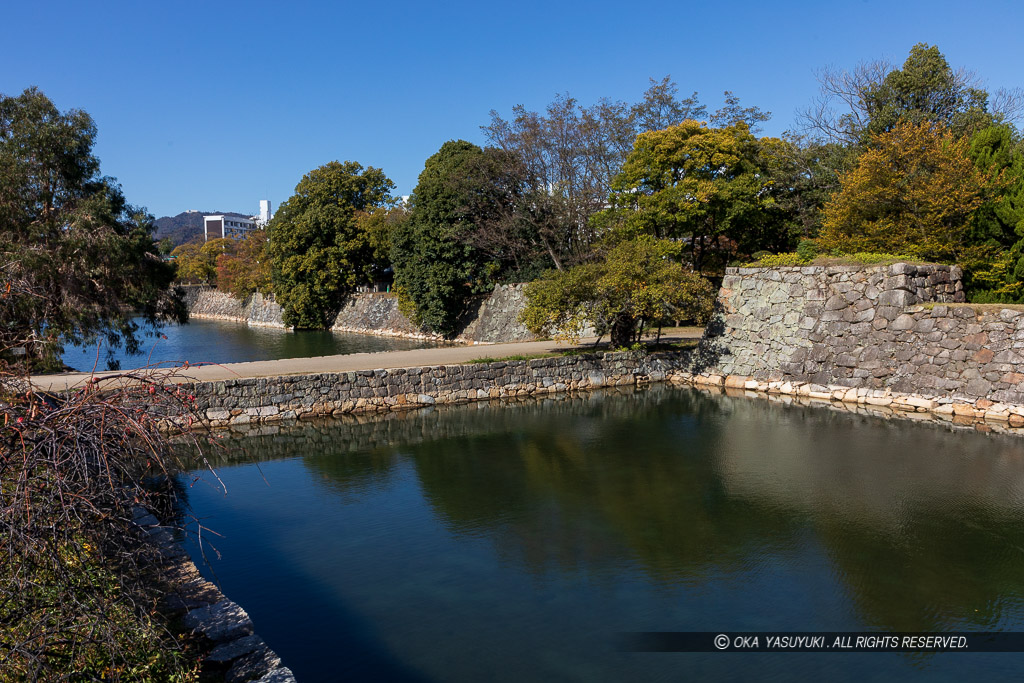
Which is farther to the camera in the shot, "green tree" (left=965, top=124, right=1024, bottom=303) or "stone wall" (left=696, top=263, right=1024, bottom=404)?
"green tree" (left=965, top=124, right=1024, bottom=303)

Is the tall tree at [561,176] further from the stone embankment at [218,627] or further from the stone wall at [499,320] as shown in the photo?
the stone embankment at [218,627]

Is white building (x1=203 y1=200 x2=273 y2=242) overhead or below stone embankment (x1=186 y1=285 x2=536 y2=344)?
overhead

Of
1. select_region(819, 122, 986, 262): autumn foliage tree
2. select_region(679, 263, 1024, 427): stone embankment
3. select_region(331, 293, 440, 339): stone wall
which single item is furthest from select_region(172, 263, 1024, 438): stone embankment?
select_region(331, 293, 440, 339): stone wall

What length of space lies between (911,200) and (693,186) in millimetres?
7848

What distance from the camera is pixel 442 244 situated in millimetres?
32906

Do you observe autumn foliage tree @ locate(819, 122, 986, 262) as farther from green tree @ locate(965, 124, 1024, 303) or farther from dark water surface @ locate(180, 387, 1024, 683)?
dark water surface @ locate(180, 387, 1024, 683)

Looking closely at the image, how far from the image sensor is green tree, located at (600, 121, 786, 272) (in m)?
26.0

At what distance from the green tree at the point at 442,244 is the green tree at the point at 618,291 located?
13033mm

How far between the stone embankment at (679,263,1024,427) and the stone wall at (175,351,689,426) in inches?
88.1

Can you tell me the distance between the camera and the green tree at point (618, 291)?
1934cm

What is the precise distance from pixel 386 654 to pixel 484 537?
9.73 feet

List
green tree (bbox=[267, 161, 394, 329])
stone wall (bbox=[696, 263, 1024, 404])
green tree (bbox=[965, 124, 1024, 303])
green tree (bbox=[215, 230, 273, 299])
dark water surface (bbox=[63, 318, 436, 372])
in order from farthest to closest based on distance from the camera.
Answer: green tree (bbox=[215, 230, 273, 299]), green tree (bbox=[267, 161, 394, 329]), dark water surface (bbox=[63, 318, 436, 372]), green tree (bbox=[965, 124, 1024, 303]), stone wall (bbox=[696, 263, 1024, 404])

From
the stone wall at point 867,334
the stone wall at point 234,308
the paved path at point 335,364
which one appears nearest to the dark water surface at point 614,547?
the stone wall at point 867,334

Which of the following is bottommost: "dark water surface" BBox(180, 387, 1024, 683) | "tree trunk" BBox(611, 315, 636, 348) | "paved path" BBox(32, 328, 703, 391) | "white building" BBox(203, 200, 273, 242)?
"dark water surface" BBox(180, 387, 1024, 683)
